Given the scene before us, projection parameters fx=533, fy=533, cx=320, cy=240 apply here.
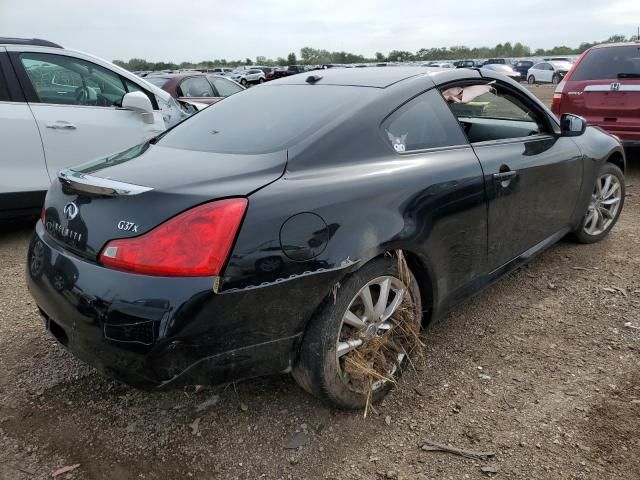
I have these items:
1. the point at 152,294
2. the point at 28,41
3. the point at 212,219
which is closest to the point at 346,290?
the point at 212,219

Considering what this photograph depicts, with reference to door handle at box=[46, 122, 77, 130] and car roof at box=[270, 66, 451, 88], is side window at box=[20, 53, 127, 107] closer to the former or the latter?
door handle at box=[46, 122, 77, 130]

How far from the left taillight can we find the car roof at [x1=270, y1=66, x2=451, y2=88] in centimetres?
124

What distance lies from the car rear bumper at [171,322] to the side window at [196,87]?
7.07 meters

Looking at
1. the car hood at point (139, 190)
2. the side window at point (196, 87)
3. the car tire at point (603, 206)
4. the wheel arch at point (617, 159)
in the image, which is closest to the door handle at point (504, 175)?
the car hood at point (139, 190)

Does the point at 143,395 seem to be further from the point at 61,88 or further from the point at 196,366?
the point at 61,88

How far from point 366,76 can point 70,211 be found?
166 cm

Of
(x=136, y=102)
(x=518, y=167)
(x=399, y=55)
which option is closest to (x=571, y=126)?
(x=518, y=167)

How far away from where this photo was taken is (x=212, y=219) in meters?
1.86

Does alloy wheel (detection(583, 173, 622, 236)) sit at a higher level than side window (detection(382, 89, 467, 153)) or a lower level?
lower

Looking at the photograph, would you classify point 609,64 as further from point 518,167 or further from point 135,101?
point 135,101

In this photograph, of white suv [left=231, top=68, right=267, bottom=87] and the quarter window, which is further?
white suv [left=231, top=68, right=267, bottom=87]

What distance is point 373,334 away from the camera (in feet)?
7.76

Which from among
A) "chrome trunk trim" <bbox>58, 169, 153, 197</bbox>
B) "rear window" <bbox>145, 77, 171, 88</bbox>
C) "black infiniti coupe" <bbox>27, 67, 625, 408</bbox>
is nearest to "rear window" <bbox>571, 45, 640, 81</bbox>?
"black infiniti coupe" <bbox>27, 67, 625, 408</bbox>

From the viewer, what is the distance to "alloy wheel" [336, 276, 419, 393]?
2.27 m
